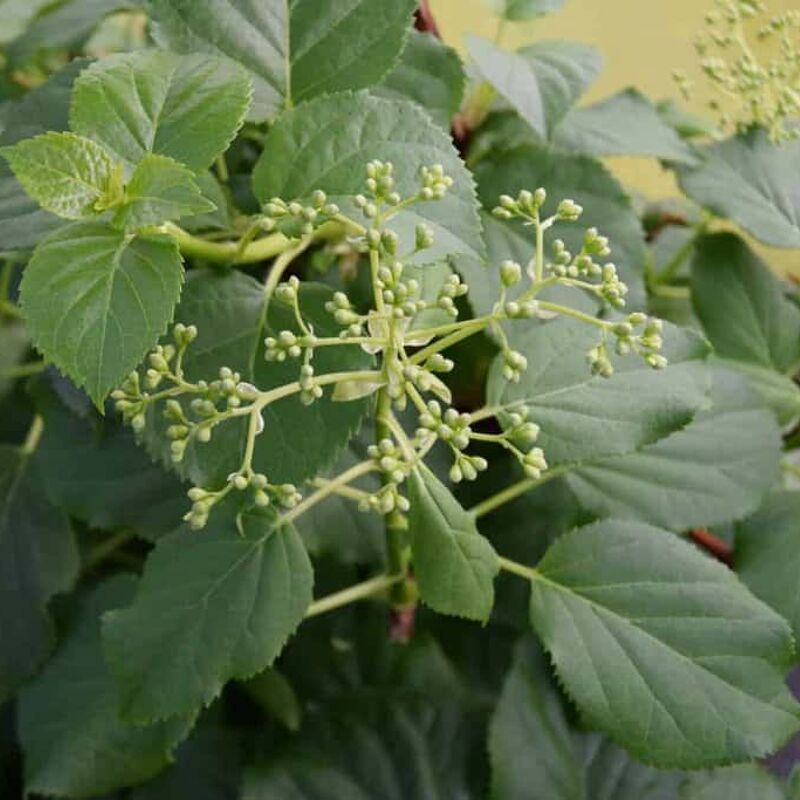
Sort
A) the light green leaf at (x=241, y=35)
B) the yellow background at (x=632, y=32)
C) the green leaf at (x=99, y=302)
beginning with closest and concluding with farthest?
the green leaf at (x=99, y=302) < the light green leaf at (x=241, y=35) < the yellow background at (x=632, y=32)

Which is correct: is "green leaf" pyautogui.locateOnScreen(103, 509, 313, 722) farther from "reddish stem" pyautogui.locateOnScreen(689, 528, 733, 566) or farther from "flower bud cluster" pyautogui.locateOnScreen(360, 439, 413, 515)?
"reddish stem" pyautogui.locateOnScreen(689, 528, 733, 566)

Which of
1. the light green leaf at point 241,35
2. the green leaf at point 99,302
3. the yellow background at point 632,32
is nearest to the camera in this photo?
the green leaf at point 99,302

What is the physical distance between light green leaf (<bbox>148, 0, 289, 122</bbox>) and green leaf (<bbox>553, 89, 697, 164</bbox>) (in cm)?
19

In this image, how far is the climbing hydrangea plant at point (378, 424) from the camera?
0.39m

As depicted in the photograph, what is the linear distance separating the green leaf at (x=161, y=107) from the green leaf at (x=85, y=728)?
27 centimetres

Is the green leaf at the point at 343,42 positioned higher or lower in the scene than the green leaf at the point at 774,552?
higher

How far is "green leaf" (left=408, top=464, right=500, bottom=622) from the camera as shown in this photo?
41 centimetres

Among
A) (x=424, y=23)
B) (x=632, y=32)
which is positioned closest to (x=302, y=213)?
(x=424, y=23)

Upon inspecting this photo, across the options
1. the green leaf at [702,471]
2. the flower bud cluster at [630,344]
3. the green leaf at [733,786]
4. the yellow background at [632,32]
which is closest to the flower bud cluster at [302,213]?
the flower bud cluster at [630,344]

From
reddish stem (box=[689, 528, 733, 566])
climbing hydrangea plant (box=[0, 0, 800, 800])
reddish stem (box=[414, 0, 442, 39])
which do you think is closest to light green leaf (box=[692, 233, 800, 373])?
climbing hydrangea plant (box=[0, 0, 800, 800])

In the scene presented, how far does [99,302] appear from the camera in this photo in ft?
1.18

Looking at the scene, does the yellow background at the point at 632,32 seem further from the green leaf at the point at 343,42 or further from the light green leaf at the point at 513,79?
the green leaf at the point at 343,42

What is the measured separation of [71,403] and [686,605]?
0.31m

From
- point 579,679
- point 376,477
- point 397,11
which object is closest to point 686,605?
point 579,679
